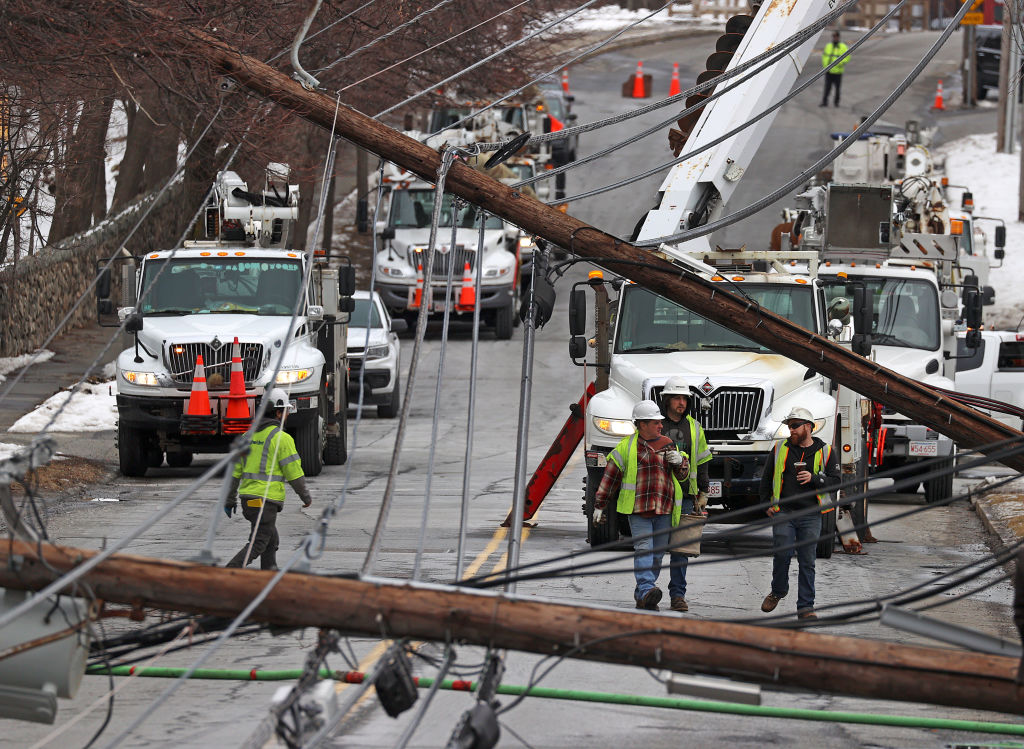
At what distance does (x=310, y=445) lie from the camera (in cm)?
2023

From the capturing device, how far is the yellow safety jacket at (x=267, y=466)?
1342 cm

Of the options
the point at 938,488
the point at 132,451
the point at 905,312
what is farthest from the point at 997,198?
the point at 132,451

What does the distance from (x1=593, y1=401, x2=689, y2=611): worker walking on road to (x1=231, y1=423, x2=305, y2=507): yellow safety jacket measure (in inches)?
103

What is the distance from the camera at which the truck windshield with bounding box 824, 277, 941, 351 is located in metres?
20.8

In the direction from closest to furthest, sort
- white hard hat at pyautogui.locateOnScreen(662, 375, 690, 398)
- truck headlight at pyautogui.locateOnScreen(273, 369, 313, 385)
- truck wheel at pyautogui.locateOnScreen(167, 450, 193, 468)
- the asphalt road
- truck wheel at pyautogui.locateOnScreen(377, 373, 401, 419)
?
the asphalt road
white hard hat at pyautogui.locateOnScreen(662, 375, 690, 398)
truck headlight at pyautogui.locateOnScreen(273, 369, 313, 385)
truck wheel at pyautogui.locateOnScreen(167, 450, 193, 468)
truck wheel at pyautogui.locateOnScreen(377, 373, 401, 419)

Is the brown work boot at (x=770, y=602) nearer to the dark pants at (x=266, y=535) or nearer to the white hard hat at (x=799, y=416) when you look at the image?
the white hard hat at (x=799, y=416)

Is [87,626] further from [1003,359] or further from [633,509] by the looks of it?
[1003,359]

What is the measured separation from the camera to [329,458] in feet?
72.1

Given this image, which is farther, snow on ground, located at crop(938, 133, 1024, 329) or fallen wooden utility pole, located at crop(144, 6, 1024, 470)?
snow on ground, located at crop(938, 133, 1024, 329)

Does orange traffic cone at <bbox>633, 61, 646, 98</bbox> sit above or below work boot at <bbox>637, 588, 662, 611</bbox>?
above

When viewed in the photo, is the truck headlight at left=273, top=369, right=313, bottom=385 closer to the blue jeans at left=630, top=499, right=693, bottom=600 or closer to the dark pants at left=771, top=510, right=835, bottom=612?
the blue jeans at left=630, top=499, right=693, bottom=600

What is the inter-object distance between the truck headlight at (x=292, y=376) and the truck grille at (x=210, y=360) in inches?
10.8

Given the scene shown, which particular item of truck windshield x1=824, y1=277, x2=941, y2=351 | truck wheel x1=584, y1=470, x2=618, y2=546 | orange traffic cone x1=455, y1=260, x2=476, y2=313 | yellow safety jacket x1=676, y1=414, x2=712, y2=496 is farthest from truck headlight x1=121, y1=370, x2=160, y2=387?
orange traffic cone x1=455, y1=260, x2=476, y2=313

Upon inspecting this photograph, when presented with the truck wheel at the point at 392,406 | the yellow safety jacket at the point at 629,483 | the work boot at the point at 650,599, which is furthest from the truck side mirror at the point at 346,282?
the work boot at the point at 650,599
